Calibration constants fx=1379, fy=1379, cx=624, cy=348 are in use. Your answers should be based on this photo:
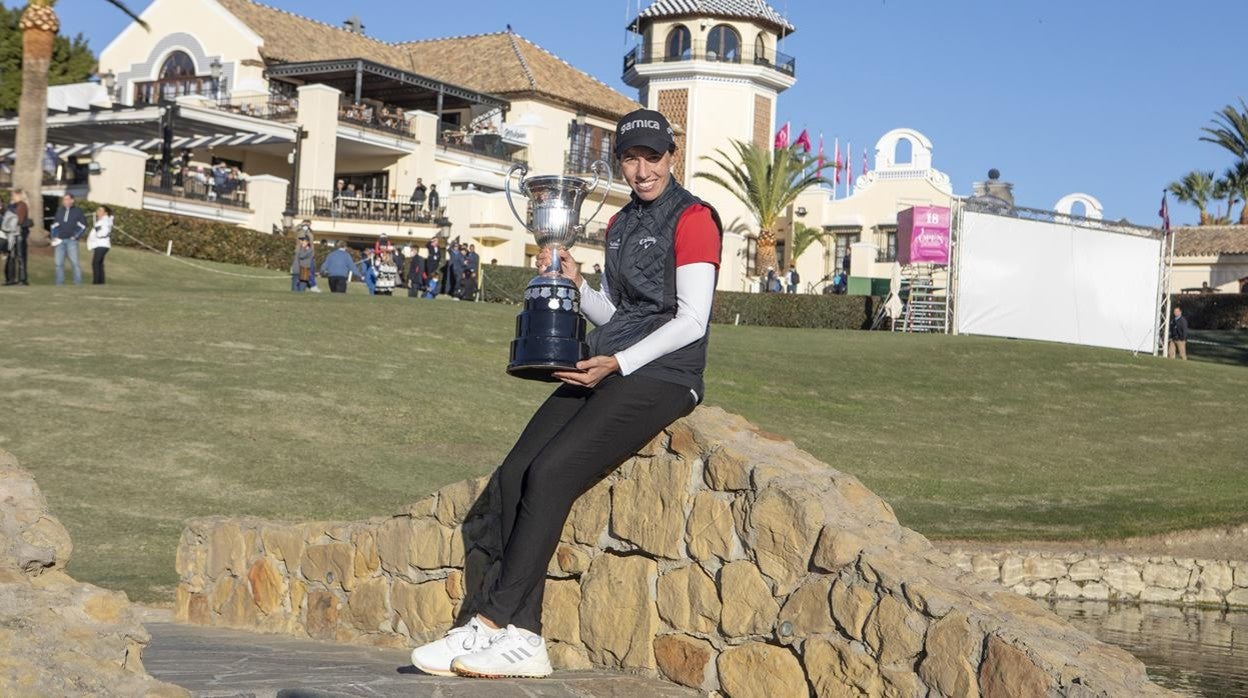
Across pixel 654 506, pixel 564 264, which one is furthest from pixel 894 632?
pixel 564 264

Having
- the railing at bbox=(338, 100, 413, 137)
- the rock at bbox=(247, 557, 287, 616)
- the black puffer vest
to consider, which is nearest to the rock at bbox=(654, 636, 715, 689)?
the black puffer vest

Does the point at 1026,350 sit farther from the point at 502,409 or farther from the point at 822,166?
the point at 822,166

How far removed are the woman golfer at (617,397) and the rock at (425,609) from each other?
934 mm

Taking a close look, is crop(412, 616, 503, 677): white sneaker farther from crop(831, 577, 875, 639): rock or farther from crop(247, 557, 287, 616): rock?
crop(247, 557, 287, 616): rock

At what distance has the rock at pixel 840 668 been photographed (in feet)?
14.2

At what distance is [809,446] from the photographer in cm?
1590

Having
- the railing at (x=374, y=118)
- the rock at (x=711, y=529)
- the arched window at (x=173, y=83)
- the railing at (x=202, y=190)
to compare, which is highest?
the arched window at (x=173, y=83)

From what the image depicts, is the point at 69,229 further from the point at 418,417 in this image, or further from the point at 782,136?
the point at 782,136

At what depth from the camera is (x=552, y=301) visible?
495 cm

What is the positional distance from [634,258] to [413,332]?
15404 mm

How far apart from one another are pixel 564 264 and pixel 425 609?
1.64 meters

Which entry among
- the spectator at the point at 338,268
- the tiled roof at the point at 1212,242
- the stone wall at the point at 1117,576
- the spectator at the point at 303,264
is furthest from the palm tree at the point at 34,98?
the tiled roof at the point at 1212,242

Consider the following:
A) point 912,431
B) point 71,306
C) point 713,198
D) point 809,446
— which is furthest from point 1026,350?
point 713,198

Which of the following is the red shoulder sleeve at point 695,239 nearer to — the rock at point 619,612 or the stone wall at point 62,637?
the rock at point 619,612
